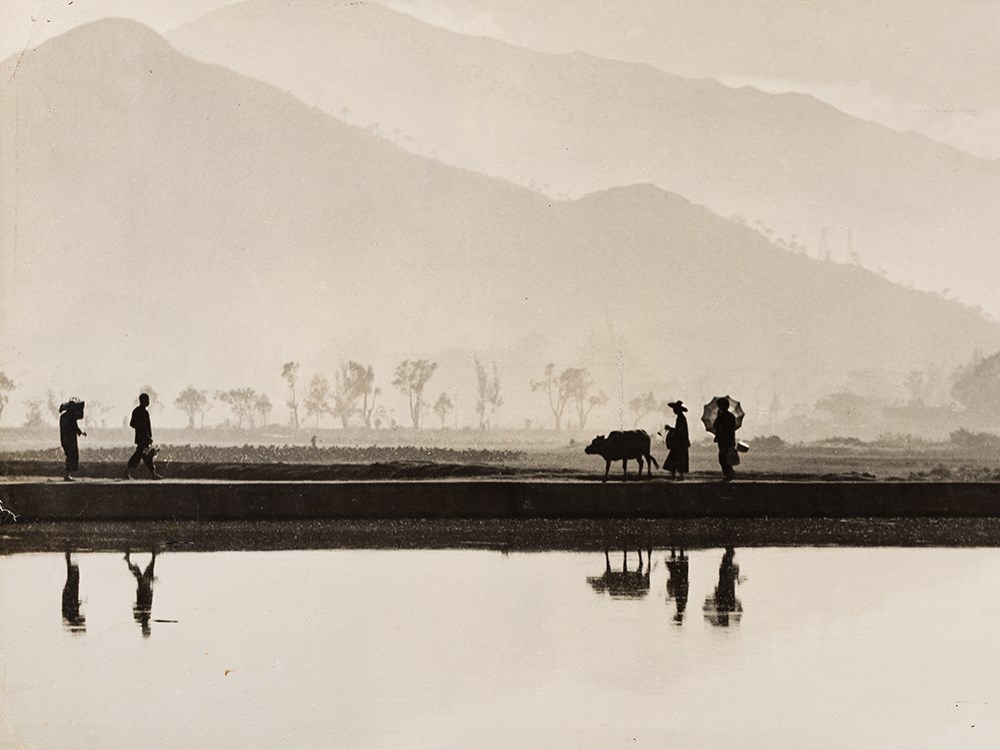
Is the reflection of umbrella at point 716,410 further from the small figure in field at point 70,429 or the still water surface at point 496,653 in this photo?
the small figure in field at point 70,429

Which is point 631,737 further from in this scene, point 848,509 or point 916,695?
point 848,509

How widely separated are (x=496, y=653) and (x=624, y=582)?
4084 mm

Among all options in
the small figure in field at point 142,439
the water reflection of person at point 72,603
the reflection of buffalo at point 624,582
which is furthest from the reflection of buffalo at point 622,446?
the water reflection of person at point 72,603

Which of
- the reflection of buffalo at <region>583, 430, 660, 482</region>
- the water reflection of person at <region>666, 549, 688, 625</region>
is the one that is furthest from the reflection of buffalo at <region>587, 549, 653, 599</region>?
the reflection of buffalo at <region>583, 430, 660, 482</region>

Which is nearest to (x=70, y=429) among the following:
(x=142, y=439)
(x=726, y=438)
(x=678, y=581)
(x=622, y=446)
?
(x=142, y=439)

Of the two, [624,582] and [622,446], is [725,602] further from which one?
[622,446]

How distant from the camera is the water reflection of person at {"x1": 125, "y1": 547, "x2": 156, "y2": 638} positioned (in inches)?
512

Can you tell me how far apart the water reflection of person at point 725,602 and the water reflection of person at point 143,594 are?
4757mm

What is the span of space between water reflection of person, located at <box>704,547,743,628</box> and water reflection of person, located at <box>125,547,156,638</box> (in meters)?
4.76

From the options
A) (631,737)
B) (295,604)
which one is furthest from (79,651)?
(631,737)

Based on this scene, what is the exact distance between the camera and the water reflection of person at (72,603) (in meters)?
12.7

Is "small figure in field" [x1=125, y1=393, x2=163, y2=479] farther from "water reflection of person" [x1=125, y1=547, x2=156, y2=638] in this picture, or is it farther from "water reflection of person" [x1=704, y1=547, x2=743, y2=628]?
"water reflection of person" [x1=704, y1=547, x2=743, y2=628]

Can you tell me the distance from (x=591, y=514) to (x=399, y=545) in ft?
16.0

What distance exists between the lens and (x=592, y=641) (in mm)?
12102
